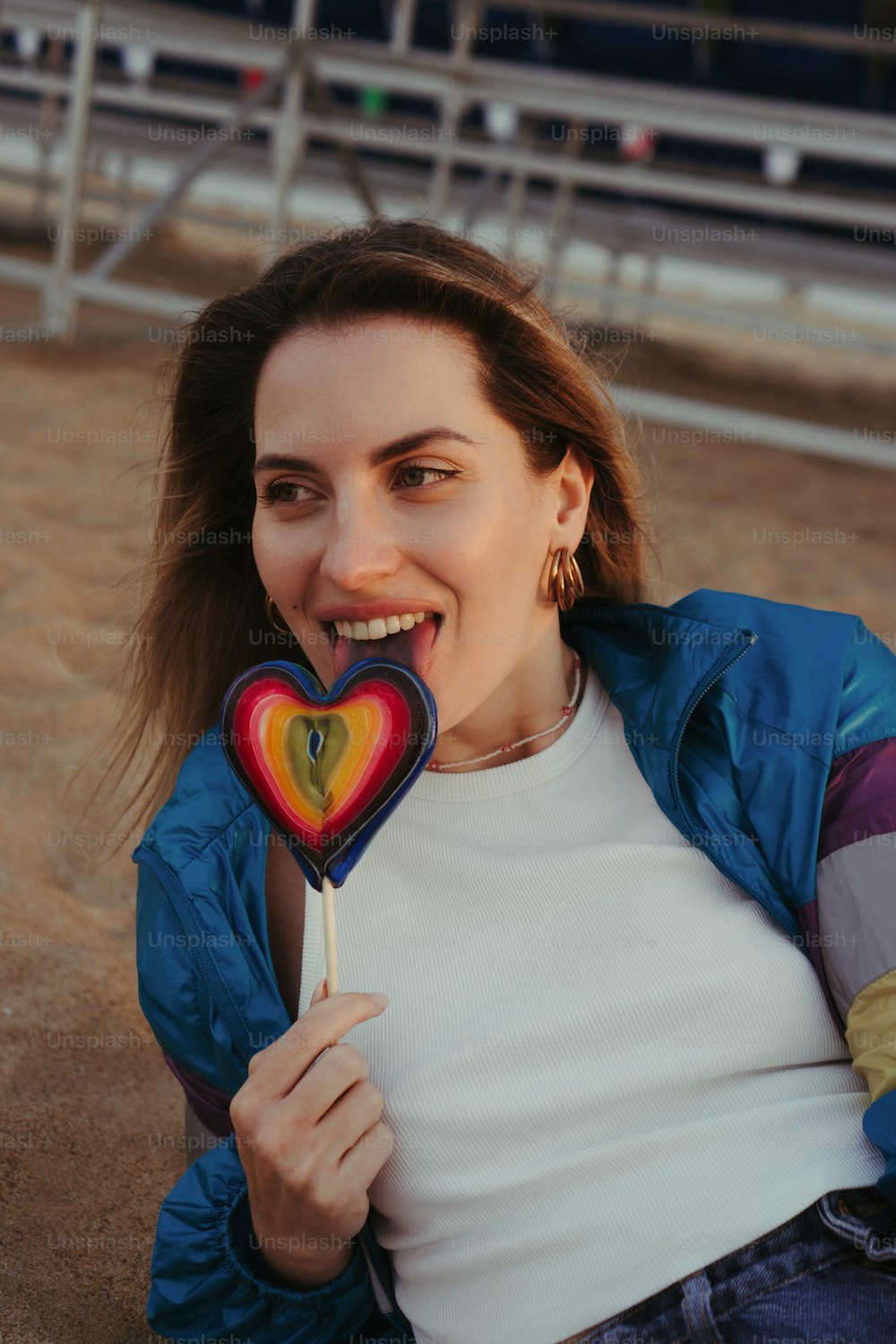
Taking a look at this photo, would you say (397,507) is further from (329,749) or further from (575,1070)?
(575,1070)

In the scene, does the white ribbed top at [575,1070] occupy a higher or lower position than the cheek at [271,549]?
lower

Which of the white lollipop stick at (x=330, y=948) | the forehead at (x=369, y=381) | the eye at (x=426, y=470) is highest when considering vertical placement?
the forehead at (x=369, y=381)

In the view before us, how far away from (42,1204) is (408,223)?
1.27 m

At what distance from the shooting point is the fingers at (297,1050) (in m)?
1.06

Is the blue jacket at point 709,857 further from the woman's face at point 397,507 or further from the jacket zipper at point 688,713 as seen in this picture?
the woman's face at point 397,507

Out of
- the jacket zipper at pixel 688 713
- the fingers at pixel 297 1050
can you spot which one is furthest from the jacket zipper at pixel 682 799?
the fingers at pixel 297 1050

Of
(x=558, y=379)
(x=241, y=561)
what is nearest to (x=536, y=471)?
(x=558, y=379)

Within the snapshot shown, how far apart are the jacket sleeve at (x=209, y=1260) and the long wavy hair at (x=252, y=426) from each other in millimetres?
394

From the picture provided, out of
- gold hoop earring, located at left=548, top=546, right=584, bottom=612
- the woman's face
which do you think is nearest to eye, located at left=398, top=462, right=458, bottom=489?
the woman's face

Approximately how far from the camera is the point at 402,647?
4.05 ft

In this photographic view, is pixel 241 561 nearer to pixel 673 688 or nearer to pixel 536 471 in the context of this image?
pixel 536 471

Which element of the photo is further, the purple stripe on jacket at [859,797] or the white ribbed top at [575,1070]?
the purple stripe on jacket at [859,797]

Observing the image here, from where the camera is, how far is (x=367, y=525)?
1.21 m

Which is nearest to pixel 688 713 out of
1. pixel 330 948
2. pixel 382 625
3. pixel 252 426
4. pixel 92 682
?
pixel 382 625
